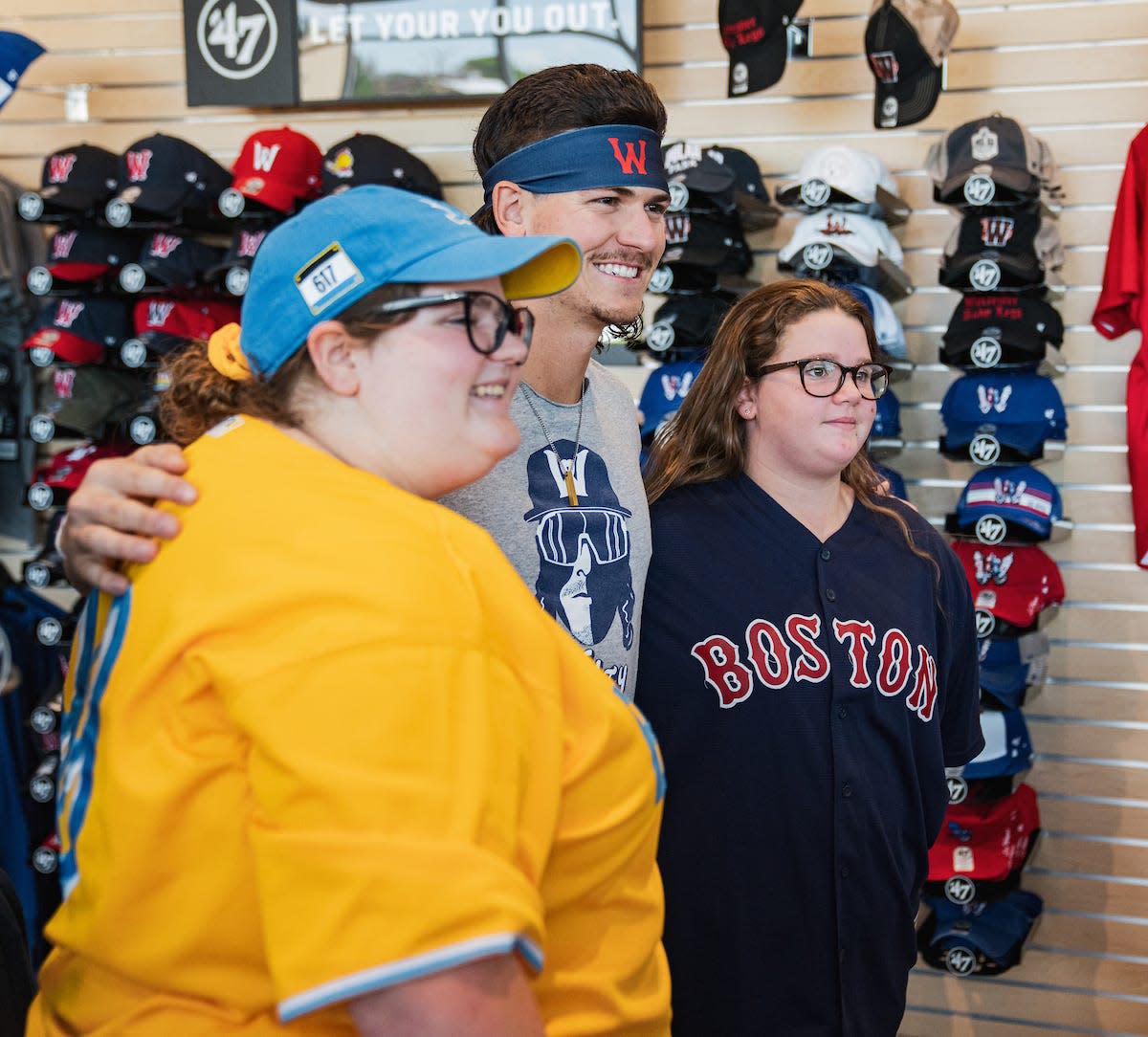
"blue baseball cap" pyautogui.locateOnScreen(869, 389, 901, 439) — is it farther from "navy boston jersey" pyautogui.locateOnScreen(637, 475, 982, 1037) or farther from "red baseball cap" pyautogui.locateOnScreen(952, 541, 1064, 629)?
"navy boston jersey" pyautogui.locateOnScreen(637, 475, 982, 1037)

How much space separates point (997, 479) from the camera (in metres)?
3.51

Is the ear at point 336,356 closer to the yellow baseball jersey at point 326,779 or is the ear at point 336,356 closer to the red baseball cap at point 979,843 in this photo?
the yellow baseball jersey at point 326,779

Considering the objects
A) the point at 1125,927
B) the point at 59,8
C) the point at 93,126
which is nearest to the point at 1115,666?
the point at 1125,927

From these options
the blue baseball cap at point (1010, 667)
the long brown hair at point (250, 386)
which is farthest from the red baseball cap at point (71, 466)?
the long brown hair at point (250, 386)

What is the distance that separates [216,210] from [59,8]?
126 cm

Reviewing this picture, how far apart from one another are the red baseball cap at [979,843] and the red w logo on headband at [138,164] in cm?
313

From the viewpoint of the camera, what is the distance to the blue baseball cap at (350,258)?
1.02 metres

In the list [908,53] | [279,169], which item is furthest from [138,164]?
[908,53]

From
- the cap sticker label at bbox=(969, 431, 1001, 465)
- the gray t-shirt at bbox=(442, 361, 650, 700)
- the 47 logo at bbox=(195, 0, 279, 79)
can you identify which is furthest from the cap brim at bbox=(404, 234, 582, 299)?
the 47 logo at bbox=(195, 0, 279, 79)

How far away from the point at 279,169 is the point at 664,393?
1.40 meters

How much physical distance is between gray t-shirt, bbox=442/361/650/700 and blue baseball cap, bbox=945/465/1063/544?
6.03 feet

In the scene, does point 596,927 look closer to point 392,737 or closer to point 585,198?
point 392,737

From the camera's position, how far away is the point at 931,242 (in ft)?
12.9

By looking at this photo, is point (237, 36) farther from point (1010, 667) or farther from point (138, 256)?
point (1010, 667)
